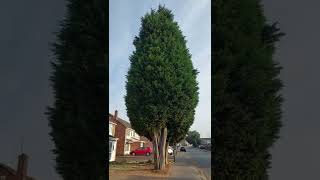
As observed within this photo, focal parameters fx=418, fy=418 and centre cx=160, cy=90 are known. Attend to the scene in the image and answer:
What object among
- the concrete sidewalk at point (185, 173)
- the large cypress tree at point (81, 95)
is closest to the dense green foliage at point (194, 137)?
the concrete sidewalk at point (185, 173)

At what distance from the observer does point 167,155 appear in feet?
21.1

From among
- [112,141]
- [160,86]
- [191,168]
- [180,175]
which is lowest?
[180,175]

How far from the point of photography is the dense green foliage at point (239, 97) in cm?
645

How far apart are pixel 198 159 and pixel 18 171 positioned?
4.00 metres

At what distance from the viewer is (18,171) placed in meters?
8.40

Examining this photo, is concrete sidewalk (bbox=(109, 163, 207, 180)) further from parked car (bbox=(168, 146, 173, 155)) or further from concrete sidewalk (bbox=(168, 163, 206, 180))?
parked car (bbox=(168, 146, 173, 155))

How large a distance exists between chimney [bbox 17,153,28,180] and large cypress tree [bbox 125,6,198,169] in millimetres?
3104

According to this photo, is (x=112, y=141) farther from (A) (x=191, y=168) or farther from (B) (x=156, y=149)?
(A) (x=191, y=168)

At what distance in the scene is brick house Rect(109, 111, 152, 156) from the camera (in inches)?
254

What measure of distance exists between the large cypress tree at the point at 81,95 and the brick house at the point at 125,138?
0.21 metres

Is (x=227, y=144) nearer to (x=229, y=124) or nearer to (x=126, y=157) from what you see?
(x=229, y=124)

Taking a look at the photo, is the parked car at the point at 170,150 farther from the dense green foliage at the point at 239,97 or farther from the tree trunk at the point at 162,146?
the dense green foliage at the point at 239,97

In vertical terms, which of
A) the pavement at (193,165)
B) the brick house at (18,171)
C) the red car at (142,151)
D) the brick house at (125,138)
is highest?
the brick house at (125,138)

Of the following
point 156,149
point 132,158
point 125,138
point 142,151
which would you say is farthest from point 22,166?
point 156,149
